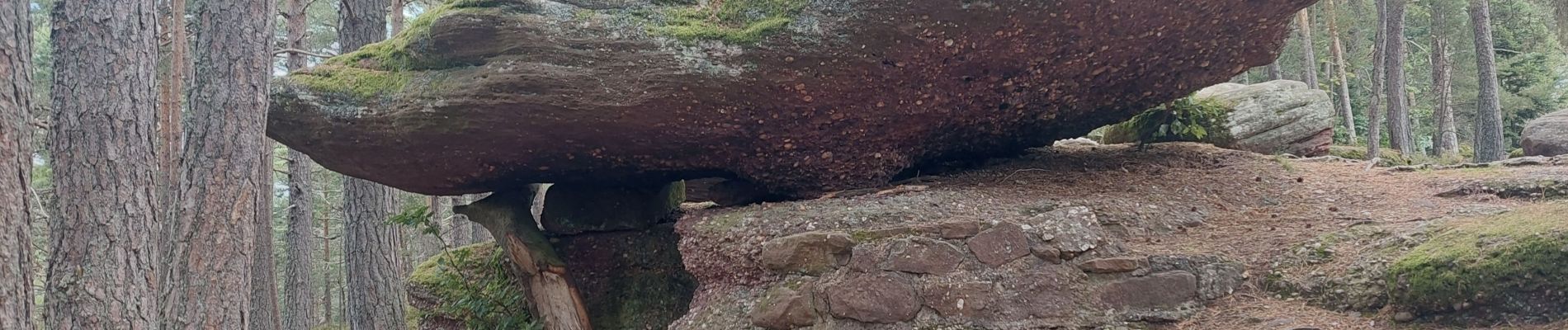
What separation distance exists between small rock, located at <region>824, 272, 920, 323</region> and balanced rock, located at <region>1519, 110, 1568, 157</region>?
309 inches

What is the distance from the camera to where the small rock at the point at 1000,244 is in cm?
477

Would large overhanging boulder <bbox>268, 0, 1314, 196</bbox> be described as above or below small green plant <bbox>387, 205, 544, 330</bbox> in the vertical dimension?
above

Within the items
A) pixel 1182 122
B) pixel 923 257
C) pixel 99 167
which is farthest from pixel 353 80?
pixel 1182 122

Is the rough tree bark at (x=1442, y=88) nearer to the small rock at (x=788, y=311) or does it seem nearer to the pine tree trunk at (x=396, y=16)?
the small rock at (x=788, y=311)

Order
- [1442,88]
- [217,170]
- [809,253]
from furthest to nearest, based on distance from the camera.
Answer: [1442,88] → [217,170] → [809,253]

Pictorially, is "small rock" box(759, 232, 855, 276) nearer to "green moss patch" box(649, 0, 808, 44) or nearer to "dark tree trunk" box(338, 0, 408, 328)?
"green moss patch" box(649, 0, 808, 44)

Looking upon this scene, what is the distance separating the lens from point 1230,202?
5844 millimetres

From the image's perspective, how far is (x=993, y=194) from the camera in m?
5.68

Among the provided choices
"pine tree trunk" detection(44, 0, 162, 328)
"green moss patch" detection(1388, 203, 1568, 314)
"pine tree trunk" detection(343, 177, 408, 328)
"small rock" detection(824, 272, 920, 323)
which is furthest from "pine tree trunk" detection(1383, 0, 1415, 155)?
"pine tree trunk" detection(44, 0, 162, 328)

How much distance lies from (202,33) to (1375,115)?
1566 cm

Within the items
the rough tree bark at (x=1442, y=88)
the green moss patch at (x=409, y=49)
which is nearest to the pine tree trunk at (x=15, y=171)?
the green moss patch at (x=409, y=49)

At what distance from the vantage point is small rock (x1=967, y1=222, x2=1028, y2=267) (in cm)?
477

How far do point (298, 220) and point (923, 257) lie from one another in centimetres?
1134

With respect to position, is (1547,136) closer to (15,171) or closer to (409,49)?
(409,49)
